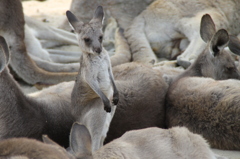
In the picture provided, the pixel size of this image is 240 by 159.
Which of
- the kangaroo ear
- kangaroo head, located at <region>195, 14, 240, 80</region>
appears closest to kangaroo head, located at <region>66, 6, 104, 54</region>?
the kangaroo ear

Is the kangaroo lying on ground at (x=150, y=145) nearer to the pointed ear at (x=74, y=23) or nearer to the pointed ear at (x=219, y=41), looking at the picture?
the pointed ear at (x=74, y=23)

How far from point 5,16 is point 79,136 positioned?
11.9 feet

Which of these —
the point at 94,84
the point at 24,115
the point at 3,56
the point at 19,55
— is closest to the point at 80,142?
the point at 94,84

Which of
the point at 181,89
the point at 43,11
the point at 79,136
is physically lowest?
the point at 43,11

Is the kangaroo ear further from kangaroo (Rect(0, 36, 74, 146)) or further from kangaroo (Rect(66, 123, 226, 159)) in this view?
kangaroo (Rect(66, 123, 226, 159))

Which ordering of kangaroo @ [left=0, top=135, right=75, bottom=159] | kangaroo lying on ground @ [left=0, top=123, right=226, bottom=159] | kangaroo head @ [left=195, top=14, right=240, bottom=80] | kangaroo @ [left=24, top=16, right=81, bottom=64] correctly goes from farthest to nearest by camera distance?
kangaroo @ [left=24, top=16, right=81, bottom=64] < kangaroo head @ [left=195, top=14, right=240, bottom=80] < kangaroo lying on ground @ [left=0, top=123, right=226, bottom=159] < kangaroo @ [left=0, top=135, right=75, bottom=159]

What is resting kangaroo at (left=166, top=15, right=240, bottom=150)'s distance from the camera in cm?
408

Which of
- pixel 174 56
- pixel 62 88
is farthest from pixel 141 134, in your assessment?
pixel 174 56

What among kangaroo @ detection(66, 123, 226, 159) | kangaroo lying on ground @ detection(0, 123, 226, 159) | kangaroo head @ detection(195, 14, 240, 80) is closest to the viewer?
kangaroo lying on ground @ detection(0, 123, 226, 159)

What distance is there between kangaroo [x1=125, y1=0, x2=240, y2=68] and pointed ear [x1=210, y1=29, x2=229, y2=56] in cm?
188

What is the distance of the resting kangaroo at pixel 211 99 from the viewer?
A: 4078 millimetres

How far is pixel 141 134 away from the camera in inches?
133

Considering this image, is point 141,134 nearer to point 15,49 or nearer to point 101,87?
point 101,87

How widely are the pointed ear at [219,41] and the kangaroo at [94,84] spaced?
140cm
